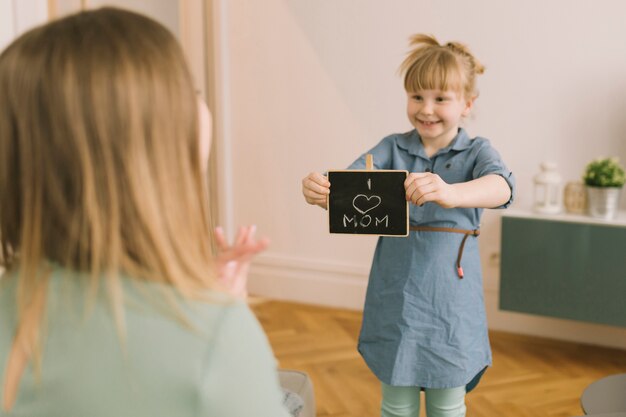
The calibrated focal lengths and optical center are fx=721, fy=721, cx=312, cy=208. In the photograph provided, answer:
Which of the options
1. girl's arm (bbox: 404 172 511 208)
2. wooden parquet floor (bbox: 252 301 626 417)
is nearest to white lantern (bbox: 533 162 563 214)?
wooden parquet floor (bbox: 252 301 626 417)

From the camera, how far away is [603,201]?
2.96 metres

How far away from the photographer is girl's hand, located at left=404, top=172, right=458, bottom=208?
5.59 feet

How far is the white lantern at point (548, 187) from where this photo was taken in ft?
10.2

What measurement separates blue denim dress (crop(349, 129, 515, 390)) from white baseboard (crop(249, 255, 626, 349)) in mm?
1537

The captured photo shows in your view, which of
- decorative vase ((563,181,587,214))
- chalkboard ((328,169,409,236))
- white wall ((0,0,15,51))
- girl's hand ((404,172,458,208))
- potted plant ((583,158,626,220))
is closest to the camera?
girl's hand ((404,172,458,208))

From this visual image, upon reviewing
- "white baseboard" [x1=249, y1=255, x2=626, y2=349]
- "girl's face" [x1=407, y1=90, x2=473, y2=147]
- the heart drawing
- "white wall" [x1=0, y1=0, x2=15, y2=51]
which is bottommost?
"white baseboard" [x1=249, y1=255, x2=626, y2=349]

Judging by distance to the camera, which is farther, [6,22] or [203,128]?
[6,22]

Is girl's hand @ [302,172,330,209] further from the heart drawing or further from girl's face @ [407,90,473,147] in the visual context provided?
girl's face @ [407,90,473,147]

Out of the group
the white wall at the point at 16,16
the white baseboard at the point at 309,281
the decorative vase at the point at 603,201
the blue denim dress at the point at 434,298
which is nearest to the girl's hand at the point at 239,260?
the blue denim dress at the point at 434,298

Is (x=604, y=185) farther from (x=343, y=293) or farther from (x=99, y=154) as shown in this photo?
(x=99, y=154)

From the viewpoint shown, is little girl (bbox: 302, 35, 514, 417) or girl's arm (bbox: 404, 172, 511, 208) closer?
girl's arm (bbox: 404, 172, 511, 208)

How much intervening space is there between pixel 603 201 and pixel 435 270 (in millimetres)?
1375

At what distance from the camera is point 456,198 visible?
5.66ft

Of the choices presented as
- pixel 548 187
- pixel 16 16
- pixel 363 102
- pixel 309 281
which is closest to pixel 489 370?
pixel 548 187
